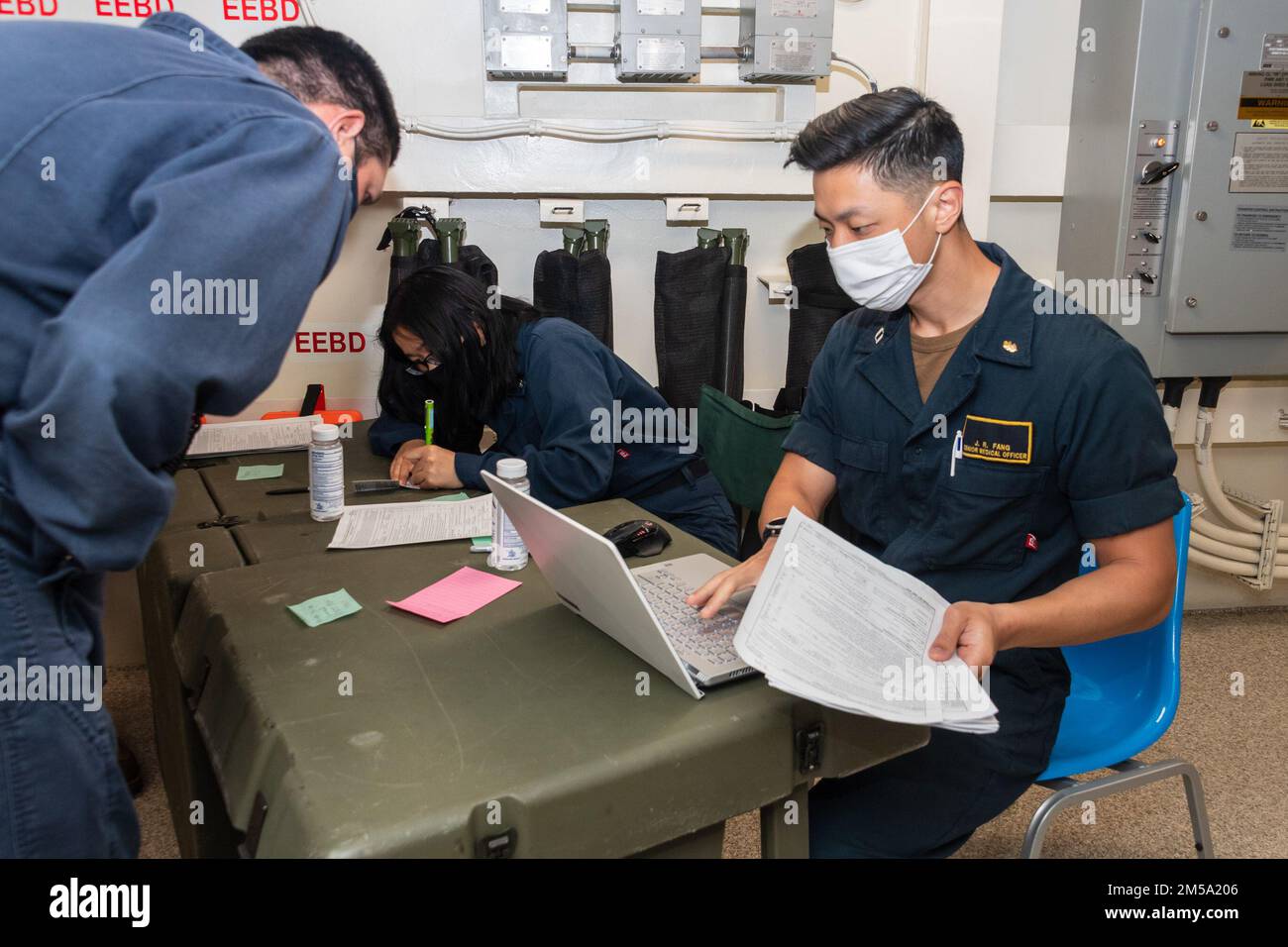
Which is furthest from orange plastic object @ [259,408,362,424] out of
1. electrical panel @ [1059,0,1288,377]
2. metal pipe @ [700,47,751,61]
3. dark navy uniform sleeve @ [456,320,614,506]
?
electrical panel @ [1059,0,1288,377]

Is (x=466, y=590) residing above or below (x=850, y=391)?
below

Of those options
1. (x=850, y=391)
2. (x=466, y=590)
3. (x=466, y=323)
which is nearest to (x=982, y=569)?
(x=850, y=391)

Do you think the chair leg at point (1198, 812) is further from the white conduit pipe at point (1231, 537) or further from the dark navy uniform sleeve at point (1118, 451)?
the white conduit pipe at point (1231, 537)

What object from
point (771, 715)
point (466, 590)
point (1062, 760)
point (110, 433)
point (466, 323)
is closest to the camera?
point (110, 433)

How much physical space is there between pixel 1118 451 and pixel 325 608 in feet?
3.55

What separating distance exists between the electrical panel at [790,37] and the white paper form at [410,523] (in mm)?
1506

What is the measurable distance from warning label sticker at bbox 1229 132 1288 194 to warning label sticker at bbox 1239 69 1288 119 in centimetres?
5

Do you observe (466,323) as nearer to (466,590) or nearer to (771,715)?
(466,590)

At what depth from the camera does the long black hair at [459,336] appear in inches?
78.4

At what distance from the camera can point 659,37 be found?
251cm

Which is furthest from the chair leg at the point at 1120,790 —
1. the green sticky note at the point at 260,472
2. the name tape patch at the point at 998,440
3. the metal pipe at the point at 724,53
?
the metal pipe at the point at 724,53

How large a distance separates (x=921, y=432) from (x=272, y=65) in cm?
101

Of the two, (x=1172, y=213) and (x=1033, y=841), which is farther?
(x=1172, y=213)
